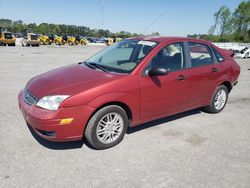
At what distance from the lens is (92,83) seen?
3.49 meters

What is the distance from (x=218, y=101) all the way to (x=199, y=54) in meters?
1.21

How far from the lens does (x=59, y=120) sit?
325cm

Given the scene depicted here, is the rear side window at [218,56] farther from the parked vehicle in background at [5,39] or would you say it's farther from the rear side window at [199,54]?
the parked vehicle in background at [5,39]

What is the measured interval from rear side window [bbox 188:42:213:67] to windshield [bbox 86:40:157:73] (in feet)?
2.90

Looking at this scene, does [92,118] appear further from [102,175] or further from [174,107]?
[174,107]

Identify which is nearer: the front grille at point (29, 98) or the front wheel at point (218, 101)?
the front grille at point (29, 98)

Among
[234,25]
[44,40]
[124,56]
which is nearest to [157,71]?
[124,56]

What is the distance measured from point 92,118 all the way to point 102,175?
0.80m

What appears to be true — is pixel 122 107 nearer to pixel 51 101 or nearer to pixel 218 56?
pixel 51 101

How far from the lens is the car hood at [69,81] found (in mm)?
3406

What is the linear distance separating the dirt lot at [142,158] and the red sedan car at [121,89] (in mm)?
298

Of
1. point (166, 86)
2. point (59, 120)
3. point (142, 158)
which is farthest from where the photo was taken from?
point (166, 86)

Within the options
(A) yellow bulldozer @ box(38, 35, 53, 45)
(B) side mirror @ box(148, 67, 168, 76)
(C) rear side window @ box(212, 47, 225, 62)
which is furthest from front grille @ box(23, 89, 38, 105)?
(A) yellow bulldozer @ box(38, 35, 53, 45)

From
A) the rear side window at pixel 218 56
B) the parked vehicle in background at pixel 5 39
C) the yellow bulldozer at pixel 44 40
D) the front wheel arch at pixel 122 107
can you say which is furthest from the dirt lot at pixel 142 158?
the yellow bulldozer at pixel 44 40
